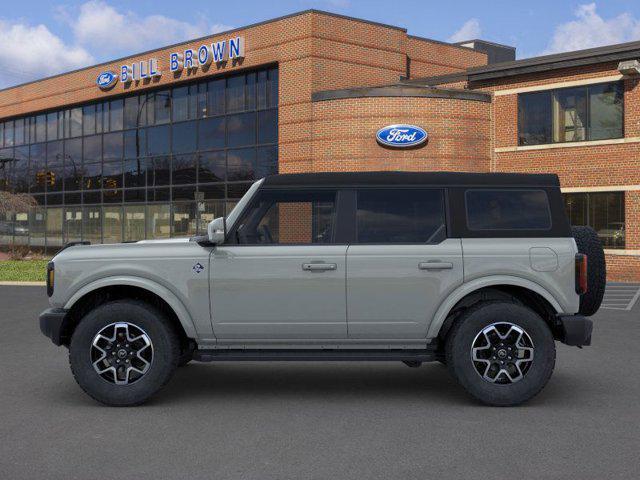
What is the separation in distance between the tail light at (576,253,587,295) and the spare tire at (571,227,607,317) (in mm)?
249

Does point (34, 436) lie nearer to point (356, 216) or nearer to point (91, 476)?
point (91, 476)

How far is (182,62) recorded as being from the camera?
105ft

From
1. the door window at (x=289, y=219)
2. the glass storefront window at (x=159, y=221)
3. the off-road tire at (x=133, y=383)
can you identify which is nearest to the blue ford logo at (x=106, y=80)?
the glass storefront window at (x=159, y=221)

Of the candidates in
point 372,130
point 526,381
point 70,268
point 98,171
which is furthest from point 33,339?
point 98,171

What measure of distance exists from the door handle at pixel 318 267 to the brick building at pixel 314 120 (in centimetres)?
1909

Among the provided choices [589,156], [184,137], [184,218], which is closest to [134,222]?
[184,218]

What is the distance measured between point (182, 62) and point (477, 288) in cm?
2732

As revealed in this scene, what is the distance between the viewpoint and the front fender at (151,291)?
6.66 metres

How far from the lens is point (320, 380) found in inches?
310

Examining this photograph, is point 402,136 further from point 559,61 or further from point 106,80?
point 106,80

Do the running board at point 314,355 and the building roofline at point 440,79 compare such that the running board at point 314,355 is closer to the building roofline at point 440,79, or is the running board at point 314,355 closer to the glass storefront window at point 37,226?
the building roofline at point 440,79

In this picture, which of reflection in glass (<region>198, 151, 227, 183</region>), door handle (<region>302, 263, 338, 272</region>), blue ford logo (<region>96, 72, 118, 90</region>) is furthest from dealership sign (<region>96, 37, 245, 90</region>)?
door handle (<region>302, 263, 338, 272</region>)

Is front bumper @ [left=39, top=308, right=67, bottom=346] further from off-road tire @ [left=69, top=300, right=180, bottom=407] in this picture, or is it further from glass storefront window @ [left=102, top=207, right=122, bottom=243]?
glass storefront window @ [left=102, top=207, right=122, bottom=243]

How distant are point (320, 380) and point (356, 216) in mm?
1979
